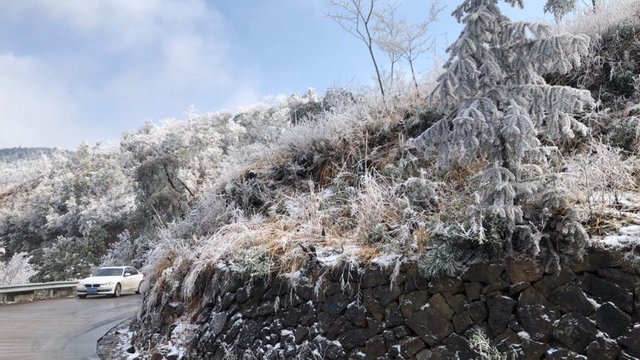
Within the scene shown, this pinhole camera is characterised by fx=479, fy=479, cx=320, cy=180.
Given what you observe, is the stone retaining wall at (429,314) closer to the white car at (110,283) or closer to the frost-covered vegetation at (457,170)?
the frost-covered vegetation at (457,170)

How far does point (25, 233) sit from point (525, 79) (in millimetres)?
44706

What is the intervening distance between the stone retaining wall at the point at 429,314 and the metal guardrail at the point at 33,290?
15251mm

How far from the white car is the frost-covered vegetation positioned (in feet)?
33.1

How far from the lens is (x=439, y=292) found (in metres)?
5.03

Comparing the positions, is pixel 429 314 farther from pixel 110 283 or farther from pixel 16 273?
pixel 16 273

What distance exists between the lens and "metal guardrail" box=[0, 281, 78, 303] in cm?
1873

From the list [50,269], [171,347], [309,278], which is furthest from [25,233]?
[309,278]

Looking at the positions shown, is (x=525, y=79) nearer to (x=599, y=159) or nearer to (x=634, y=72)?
(x=599, y=159)

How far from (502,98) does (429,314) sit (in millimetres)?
2351

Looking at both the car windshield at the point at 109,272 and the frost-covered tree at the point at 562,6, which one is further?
the car windshield at the point at 109,272

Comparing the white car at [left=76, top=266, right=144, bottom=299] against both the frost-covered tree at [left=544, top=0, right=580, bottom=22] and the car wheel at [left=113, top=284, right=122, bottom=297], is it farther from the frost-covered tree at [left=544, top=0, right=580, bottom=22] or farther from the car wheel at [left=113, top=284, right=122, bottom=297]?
the frost-covered tree at [left=544, top=0, right=580, bottom=22]

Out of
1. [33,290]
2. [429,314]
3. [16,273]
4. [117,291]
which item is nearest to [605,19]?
[429,314]

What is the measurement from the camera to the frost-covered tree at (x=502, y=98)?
15.1 feet

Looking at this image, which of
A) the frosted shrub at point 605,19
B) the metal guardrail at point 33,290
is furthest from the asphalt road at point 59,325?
the frosted shrub at point 605,19
